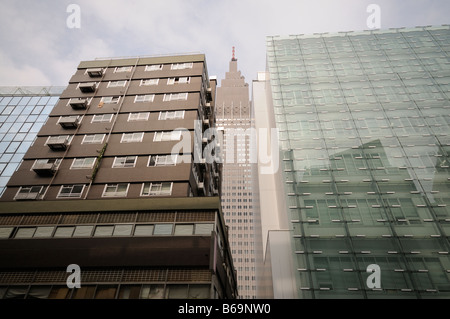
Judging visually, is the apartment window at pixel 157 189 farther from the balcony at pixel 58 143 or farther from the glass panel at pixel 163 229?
the balcony at pixel 58 143

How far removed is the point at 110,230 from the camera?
54.3 ft

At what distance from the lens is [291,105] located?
28109mm

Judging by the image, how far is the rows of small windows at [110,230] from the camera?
1606 centimetres

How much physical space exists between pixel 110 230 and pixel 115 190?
434 cm

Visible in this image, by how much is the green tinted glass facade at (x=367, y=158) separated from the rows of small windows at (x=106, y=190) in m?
10.6

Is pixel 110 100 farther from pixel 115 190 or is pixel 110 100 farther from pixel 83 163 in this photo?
pixel 115 190

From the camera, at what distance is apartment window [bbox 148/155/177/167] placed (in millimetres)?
21094

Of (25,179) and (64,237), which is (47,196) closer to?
(25,179)

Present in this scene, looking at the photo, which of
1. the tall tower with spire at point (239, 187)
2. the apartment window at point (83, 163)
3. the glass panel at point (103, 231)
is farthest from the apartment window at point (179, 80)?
the tall tower with spire at point (239, 187)

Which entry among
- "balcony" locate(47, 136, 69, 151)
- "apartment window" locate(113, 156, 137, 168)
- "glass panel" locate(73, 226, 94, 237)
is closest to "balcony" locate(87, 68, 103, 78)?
"balcony" locate(47, 136, 69, 151)

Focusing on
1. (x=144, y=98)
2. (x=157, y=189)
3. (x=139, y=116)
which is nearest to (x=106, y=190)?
(x=157, y=189)

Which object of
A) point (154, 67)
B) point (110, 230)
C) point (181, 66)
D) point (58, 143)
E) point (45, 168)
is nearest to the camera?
point (110, 230)

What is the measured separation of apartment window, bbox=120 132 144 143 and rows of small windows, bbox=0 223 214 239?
28.1 feet
